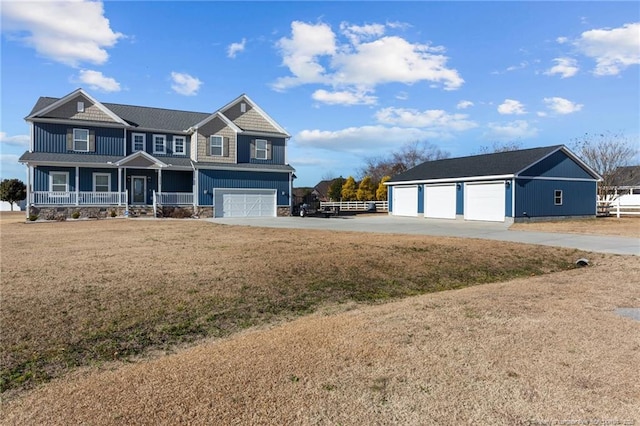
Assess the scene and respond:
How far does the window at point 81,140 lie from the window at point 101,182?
1.77m

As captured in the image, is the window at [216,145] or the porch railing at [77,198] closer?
the porch railing at [77,198]

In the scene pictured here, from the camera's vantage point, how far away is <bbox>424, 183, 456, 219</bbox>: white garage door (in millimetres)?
29250

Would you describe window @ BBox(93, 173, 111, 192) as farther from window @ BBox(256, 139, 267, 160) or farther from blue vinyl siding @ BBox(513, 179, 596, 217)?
blue vinyl siding @ BBox(513, 179, 596, 217)

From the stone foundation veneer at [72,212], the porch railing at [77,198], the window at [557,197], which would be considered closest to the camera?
the stone foundation veneer at [72,212]

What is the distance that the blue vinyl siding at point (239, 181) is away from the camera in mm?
27859

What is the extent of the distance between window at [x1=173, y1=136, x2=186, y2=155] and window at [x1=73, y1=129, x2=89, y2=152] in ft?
17.4

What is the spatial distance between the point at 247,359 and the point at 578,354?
327 cm

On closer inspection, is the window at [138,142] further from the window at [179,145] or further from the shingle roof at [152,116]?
the window at [179,145]

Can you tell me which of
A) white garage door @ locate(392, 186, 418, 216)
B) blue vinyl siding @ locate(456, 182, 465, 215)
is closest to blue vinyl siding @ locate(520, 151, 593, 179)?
blue vinyl siding @ locate(456, 182, 465, 215)

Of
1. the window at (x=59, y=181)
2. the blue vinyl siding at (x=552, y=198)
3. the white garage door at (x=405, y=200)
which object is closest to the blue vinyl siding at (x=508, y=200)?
the blue vinyl siding at (x=552, y=198)

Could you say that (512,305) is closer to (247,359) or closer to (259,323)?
(259,323)

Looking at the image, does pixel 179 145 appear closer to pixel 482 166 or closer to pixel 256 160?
pixel 256 160

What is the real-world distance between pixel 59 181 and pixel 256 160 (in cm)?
1216

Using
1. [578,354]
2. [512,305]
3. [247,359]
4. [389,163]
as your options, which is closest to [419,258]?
[512,305]
